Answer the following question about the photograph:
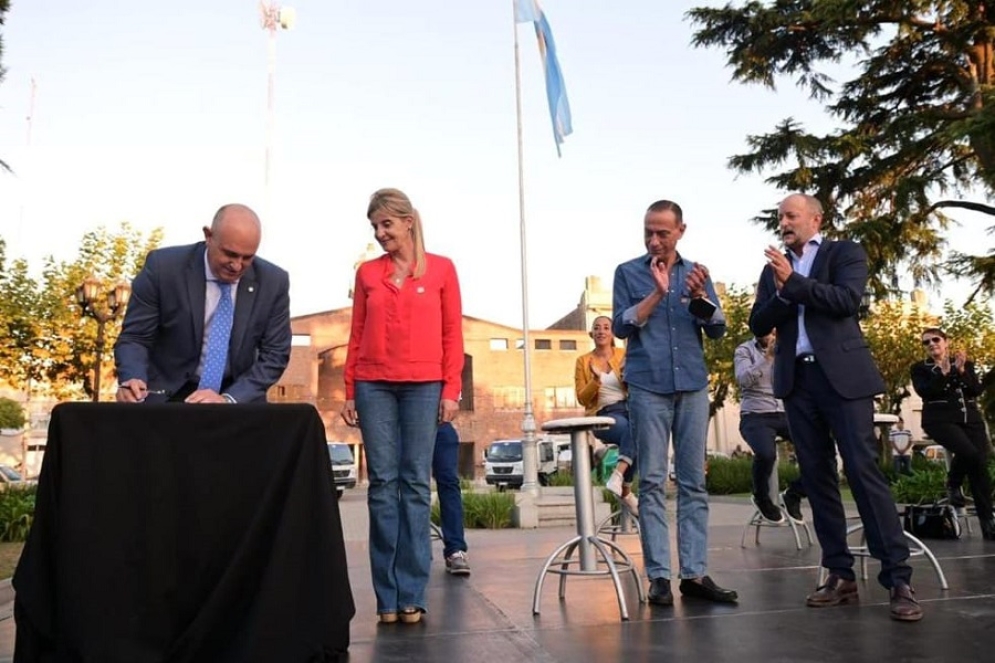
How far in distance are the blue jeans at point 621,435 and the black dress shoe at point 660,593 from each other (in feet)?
5.16

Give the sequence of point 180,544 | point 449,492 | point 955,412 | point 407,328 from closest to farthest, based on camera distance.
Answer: point 180,544, point 407,328, point 449,492, point 955,412

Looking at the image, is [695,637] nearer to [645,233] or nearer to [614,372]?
[645,233]

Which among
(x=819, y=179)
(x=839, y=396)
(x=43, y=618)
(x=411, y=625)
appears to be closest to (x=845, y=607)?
(x=839, y=396)

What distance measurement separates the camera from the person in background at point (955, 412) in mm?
7629

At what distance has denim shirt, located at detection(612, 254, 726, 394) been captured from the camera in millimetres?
4426

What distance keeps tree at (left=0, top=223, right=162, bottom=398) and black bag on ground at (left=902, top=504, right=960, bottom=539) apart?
81.8ft

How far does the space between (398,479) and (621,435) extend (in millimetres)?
2799

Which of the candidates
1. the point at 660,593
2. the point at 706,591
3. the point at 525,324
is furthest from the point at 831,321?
the point at 525,324

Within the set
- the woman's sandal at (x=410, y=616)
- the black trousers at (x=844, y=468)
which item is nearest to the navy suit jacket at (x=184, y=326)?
the woman's sandal at (x=410, y=616)

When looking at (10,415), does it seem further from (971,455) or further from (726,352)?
(971,455)

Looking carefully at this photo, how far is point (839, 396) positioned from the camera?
4.08m

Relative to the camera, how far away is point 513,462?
3434cm

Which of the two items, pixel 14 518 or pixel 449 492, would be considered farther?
pixel 14 518

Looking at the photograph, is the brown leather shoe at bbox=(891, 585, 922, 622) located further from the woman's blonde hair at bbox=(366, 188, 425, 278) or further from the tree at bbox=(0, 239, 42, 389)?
the tree at bbox=(0, 239, 42, 389)
